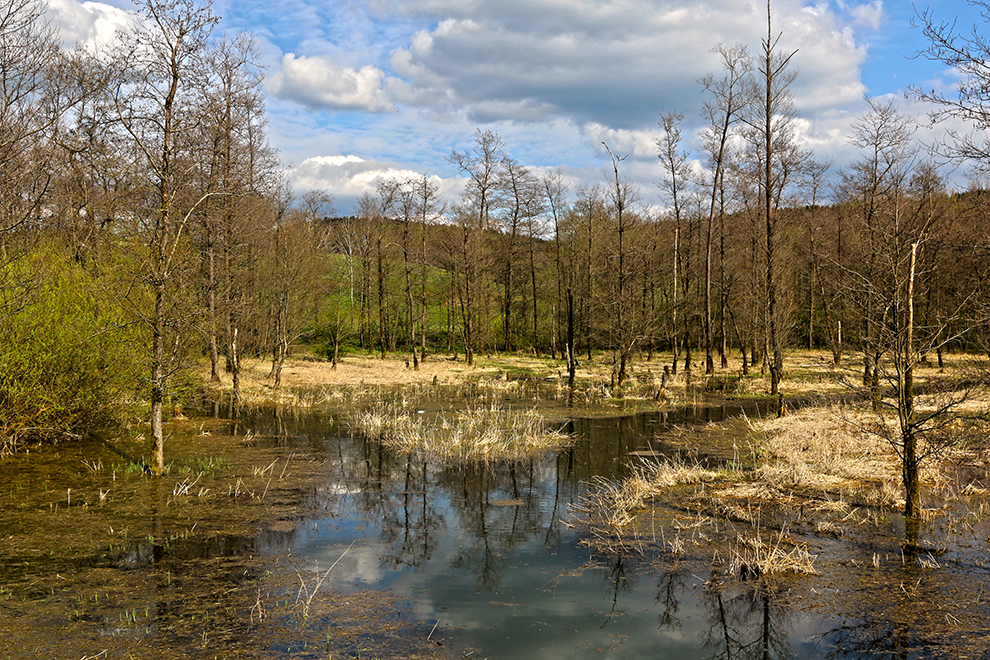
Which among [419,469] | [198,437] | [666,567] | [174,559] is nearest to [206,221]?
[198,437]

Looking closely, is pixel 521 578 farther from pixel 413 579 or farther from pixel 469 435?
pixel 469 435

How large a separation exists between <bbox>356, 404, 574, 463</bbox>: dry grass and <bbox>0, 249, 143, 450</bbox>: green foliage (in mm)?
6193

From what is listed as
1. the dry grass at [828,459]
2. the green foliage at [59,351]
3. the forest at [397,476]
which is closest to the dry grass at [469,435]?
the forest at [397,476]

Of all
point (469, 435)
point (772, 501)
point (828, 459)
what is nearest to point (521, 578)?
point (772, 501)

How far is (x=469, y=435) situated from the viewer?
17016 mm

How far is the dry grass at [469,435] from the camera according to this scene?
15.4 metres

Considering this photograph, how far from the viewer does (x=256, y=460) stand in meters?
14.4

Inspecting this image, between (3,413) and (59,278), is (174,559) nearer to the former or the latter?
(3,413)

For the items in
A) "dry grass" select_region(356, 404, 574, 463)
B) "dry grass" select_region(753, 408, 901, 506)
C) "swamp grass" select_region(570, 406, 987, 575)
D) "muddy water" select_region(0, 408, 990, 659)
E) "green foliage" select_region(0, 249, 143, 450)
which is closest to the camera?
"muddy water" select_region(0, 408, 990, 659)

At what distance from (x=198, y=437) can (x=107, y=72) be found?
10.8 metres

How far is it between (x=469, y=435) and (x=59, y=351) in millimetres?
9291

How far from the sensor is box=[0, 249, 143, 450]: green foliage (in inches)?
465

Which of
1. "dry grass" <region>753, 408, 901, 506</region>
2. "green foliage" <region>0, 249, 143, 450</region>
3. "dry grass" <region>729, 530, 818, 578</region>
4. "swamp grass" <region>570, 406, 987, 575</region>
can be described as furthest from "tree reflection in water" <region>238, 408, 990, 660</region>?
"green foliage" <region>0, 249, 143, 450</region>

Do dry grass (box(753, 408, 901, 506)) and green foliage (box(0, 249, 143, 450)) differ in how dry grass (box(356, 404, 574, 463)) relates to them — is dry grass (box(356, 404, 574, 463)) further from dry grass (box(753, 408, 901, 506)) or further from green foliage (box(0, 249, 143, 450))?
green foliage (box(0, 249, 143, 450))
